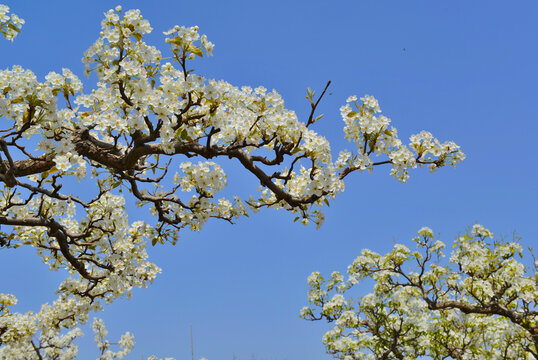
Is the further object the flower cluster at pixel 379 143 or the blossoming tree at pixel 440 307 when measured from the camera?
the blossoming tree at pixel 440 307

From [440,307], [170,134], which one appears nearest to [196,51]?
[170,134]

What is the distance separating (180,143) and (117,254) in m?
2.64

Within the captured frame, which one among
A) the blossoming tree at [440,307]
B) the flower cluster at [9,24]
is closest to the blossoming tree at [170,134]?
the flower cluster at [9,24]

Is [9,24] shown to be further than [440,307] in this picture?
No

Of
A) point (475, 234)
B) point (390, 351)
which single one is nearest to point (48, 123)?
point (475, 234)

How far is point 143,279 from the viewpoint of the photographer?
6867mm

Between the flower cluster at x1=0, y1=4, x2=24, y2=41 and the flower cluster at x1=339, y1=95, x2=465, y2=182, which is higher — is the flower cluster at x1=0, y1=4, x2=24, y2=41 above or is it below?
above

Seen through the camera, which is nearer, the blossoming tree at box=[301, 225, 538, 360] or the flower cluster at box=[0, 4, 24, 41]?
the flower cluster at box=[0, 4, 24, 41]

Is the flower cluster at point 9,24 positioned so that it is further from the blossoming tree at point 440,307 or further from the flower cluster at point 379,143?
the blossoming tree at point 440,307

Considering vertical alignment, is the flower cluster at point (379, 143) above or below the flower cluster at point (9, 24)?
below

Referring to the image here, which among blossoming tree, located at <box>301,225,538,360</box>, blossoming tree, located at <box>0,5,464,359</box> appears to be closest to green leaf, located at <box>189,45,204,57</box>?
blossoming tree, located at <box>0,5,464,359</box>

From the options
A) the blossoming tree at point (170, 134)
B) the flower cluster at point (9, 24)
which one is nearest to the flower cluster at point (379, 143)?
the blossoming tree at point (170, 134)

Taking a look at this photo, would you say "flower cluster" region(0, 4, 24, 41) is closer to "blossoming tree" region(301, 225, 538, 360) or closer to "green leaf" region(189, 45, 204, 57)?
"green leaf" region(189, 45, 204, 57)

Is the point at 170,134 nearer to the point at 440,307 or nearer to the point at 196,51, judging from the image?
the point at 196,51
